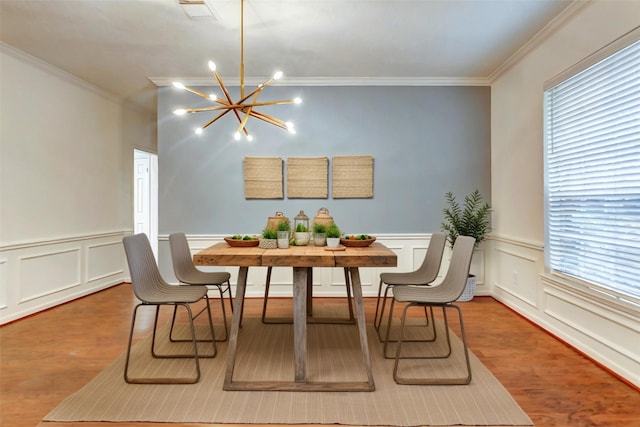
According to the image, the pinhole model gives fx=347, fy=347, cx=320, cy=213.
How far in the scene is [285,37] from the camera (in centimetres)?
309

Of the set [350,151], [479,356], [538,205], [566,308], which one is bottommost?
[479,356]

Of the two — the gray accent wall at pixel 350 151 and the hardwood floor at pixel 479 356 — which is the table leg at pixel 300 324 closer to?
the hardwood floor at pixel 479 356

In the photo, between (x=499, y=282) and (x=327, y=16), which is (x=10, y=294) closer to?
(x=327, y=16)

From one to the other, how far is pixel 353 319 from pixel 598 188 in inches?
83.3

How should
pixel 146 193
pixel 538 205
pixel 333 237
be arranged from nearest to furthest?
pixel 333 237, pixel 538 205, pixel 146 193

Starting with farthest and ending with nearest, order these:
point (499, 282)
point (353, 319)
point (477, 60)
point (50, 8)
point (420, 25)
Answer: point (499, 282) → point (477, 60) → point (353, 319) → point (420, 25) → point (50, 8)

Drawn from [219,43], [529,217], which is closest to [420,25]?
[219,43]

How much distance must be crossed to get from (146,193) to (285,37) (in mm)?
3770

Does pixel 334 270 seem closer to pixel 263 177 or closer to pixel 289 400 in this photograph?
pixel 263 177

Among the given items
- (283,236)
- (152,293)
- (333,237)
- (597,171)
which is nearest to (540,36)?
(597,171)

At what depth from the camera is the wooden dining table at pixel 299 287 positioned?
1.95 metres

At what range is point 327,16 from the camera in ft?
8.93

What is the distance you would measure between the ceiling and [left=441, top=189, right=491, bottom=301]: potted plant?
4.63ft

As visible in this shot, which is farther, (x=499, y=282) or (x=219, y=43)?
(x=499, y=282)
